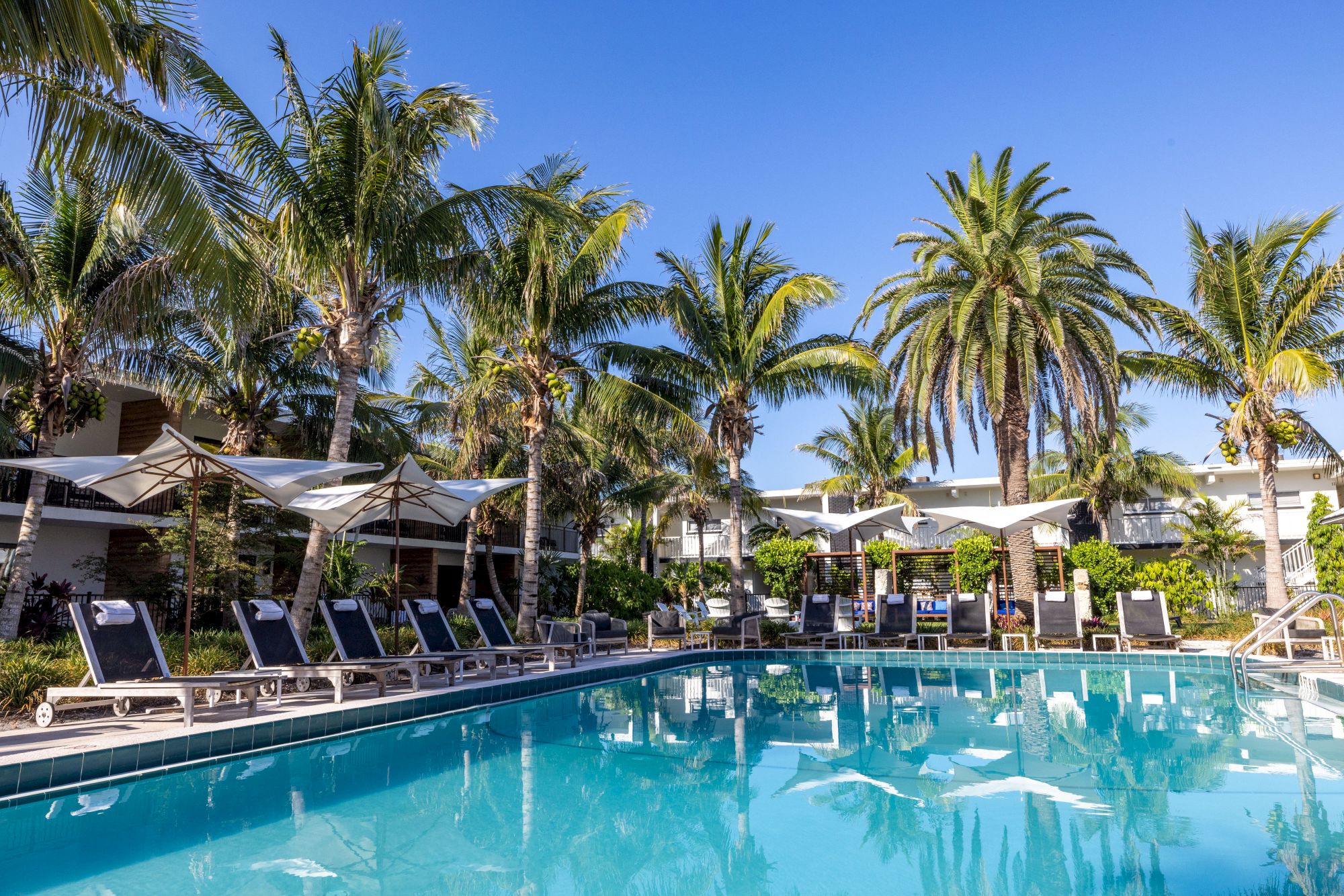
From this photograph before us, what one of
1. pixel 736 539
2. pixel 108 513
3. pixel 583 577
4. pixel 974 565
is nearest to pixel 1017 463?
pixel 974 565

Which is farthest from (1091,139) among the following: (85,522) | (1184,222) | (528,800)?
(85,522)

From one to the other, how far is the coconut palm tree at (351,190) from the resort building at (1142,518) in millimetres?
19256

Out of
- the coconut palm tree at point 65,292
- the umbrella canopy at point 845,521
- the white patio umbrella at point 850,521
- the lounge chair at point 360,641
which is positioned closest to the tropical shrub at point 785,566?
the white patio umbrella at point 850,521

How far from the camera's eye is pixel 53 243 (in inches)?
433

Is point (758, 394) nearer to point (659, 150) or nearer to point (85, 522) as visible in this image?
point (659, 150)

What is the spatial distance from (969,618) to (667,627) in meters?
5.54

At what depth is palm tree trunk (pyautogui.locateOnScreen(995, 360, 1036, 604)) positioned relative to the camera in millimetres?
16531

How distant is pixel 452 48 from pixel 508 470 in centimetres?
1178

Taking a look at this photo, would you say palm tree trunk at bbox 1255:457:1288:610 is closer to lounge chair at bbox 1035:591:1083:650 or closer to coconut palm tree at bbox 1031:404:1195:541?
lounge chair at bbox 1035:591:1083:650

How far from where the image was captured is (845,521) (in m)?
16.9

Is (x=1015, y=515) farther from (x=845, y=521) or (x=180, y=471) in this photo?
(x=180, y=471)

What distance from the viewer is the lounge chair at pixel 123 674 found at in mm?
6617

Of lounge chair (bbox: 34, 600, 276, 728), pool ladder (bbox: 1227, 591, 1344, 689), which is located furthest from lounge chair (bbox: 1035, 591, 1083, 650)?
lounge chair (bbox: 34, 600, 276, 728)

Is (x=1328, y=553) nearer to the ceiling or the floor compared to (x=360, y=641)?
nearer to the ceiling
